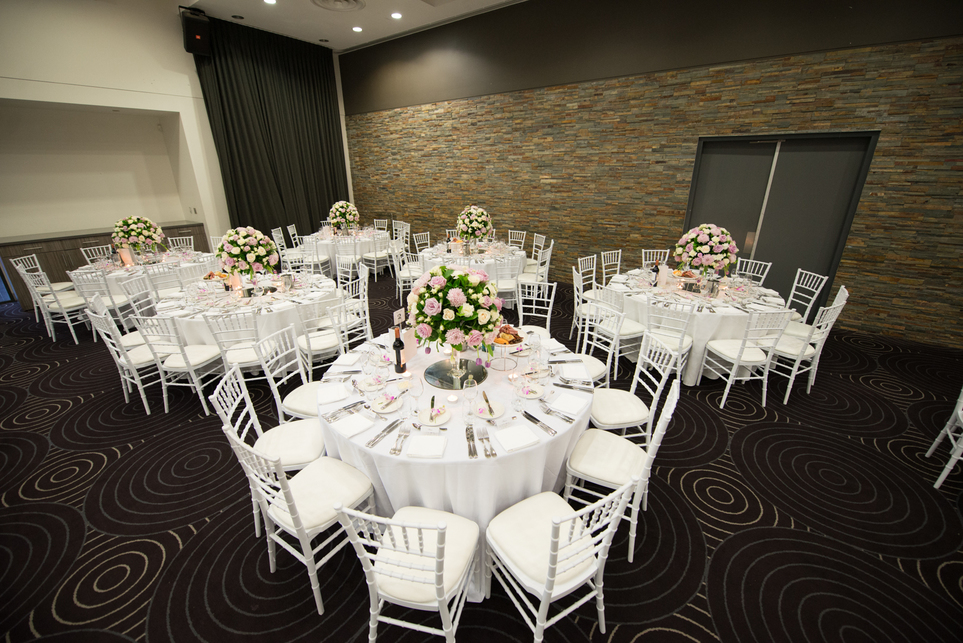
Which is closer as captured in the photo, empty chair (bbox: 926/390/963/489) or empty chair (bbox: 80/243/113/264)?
empty chair (bbox: 926/390/963/489)

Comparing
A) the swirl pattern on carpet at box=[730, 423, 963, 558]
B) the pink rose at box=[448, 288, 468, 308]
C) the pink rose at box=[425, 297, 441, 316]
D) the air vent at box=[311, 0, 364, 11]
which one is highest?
the air vent at box=[311, 0, 364, 11]

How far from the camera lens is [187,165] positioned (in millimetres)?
7512

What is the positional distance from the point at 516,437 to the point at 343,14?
26.9 ft

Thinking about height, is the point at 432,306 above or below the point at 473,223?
below

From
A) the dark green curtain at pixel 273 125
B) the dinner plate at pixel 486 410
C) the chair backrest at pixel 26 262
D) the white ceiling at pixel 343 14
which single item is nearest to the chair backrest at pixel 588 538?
the dinner plate at pixel 486 410

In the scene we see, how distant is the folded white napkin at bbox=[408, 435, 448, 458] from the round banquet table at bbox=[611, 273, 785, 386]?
272cm

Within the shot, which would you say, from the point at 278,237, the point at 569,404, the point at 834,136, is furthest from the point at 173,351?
the point at 834,136

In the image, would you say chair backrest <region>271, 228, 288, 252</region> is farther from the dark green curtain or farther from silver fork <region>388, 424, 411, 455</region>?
silver fork <region>388, 424, 411, 455</region>

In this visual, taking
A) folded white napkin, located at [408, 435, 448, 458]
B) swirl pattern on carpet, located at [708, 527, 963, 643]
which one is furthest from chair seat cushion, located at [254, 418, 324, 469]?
swirl pattern on carpet, located at [708, 527, 963, 643]

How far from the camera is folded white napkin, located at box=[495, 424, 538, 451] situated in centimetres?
188

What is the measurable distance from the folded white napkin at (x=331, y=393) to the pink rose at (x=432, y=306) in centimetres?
76

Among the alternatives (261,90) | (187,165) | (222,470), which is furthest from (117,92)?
(222,470)

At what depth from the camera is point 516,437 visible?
1.93 metres

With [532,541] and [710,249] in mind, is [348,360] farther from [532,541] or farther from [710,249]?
[710,249]
